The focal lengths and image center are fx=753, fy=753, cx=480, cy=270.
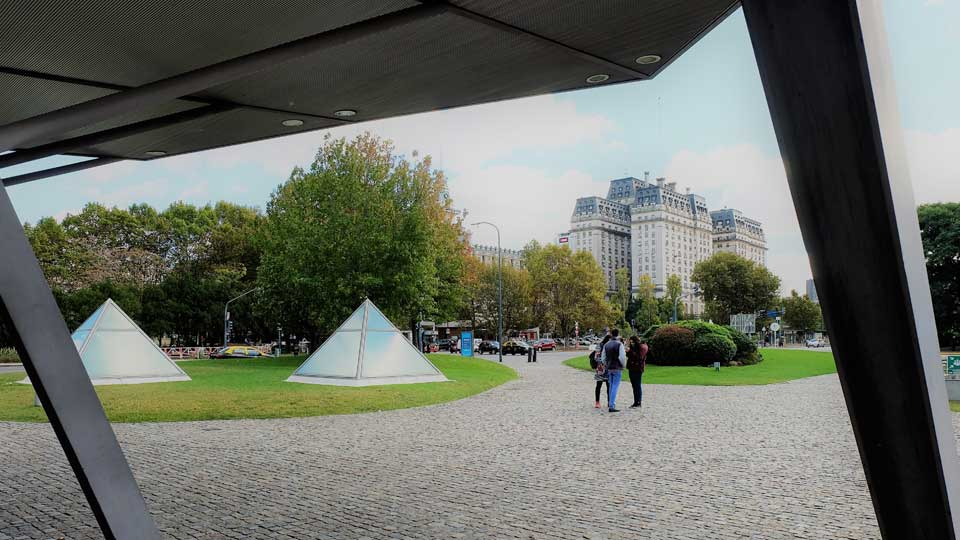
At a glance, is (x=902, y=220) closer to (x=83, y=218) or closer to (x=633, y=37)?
(x=633, y=37)

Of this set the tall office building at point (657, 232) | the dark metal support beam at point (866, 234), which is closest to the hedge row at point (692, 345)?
the dark metal support beam at point (866, 234)

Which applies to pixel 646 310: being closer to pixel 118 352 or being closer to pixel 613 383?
pixel 118 352

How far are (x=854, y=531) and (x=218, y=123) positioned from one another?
714 centimetres

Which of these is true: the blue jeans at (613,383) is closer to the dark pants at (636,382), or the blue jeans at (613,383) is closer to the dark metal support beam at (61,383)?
the dark pants at (636,382)

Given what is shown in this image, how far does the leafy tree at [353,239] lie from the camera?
3481 cm

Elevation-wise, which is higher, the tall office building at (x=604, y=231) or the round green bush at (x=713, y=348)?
the tall office building at (x=604, y=231)

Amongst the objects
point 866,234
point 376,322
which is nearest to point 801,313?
point 376,322

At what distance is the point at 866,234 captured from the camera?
2529mm

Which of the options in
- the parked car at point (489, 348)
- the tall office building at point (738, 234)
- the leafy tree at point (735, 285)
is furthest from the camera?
the tall office building at point (738, 234)

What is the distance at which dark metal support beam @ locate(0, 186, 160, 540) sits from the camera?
3906mm

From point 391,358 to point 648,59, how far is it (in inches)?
723

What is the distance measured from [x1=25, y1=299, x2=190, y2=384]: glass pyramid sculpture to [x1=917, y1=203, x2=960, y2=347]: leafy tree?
26.4 m

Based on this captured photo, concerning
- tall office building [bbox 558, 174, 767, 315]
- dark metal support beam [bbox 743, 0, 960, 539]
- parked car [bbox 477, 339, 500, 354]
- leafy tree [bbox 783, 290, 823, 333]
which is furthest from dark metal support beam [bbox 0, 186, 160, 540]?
tall office building [bbox 558, 174, 767, 315]

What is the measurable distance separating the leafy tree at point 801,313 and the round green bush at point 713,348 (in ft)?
168
